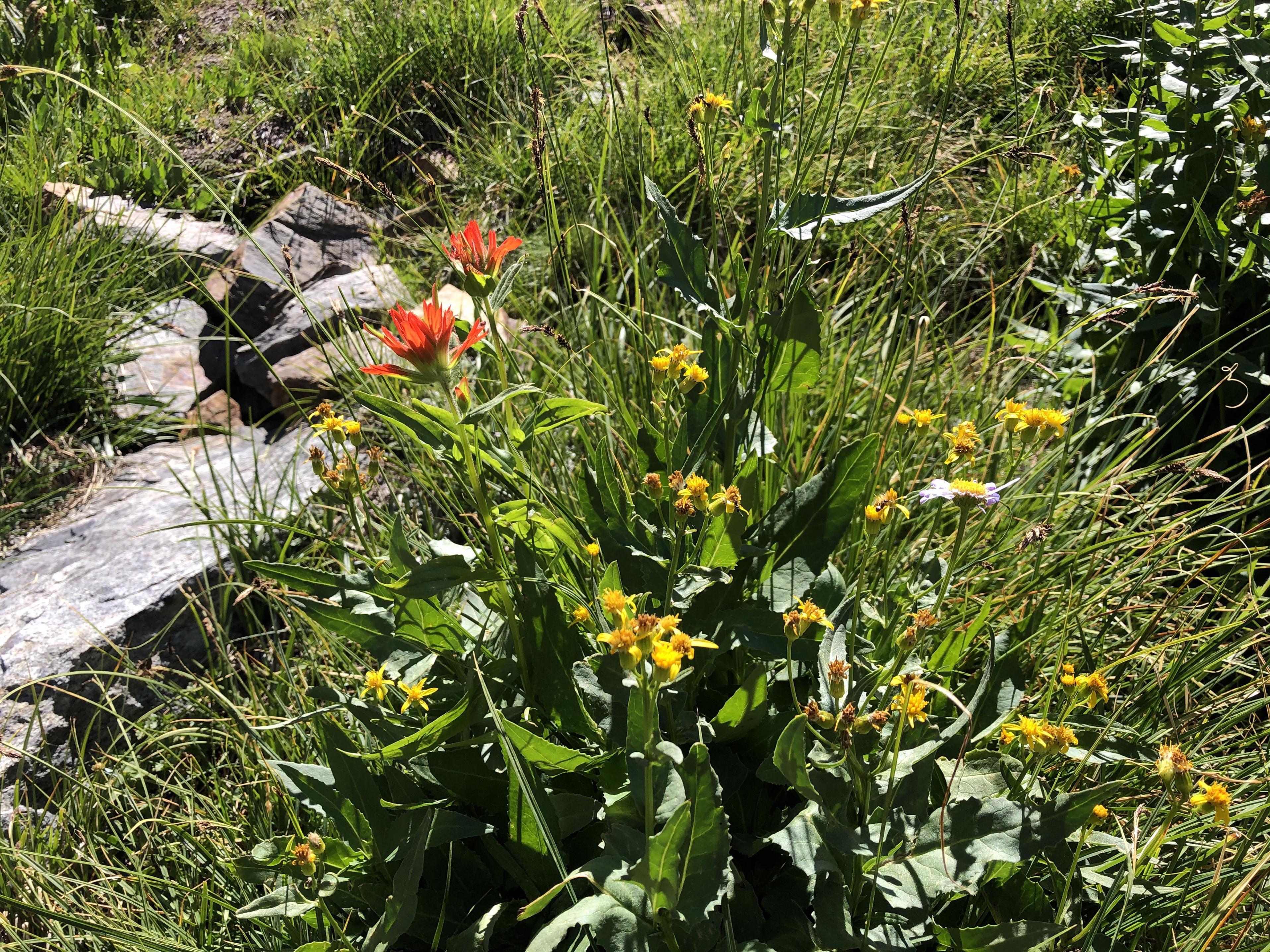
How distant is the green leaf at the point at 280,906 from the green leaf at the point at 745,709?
548 millimetres

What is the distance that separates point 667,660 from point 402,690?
46 centimetres

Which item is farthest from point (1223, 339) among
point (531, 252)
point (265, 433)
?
point (265, 433)

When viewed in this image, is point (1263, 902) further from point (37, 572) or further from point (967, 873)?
point (37, 572)

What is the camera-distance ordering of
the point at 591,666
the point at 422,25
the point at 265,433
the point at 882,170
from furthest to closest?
the point at 422,25
the point at 882,170
the point at 265,433
the point at 591,666

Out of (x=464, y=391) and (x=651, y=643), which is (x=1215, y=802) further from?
(x=464, y=391)

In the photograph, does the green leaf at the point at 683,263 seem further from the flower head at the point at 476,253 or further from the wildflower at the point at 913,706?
the wildflower at the point at 913,706

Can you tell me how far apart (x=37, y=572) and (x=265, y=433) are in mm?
678

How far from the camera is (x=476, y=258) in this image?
3.58ft

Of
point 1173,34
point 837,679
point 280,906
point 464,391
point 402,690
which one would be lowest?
point 280,906

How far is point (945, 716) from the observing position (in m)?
1.27

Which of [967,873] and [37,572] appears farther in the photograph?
[37,572]

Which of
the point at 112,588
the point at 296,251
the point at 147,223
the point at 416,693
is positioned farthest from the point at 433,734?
the point at 147,223

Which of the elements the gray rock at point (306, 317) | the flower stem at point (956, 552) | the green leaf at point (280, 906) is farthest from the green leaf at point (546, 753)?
the gray rock at point (306, 317)

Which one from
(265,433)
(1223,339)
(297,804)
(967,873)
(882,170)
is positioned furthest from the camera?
(882,170)
